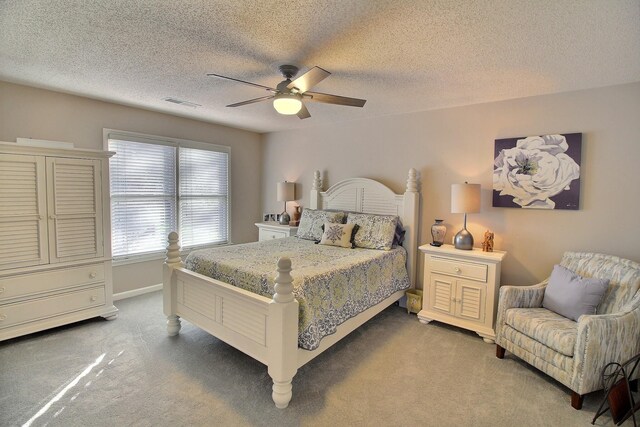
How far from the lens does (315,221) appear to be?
4.24 meters

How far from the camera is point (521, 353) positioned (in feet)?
8.36

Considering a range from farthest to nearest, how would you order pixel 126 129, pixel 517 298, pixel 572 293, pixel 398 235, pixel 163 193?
pixel 163 193 → pixel 126 129 → pixel 398 235 → pixel 517 298 → pixel 572 293

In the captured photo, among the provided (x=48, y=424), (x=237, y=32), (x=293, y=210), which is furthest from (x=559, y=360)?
(x=293, y=210)

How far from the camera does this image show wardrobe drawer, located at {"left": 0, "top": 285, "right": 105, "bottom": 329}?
9.42 ft

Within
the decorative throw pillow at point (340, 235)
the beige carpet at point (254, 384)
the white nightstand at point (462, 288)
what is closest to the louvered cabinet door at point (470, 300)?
the white nightstand at point (462, 288)

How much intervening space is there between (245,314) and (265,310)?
0.26m

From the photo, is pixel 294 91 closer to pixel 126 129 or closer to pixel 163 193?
pixel 126 129

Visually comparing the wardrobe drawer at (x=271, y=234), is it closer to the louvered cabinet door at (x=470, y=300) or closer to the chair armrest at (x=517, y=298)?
the louvered cabinet door at (x=470, y=300)

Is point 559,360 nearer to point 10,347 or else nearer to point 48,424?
point 48,424

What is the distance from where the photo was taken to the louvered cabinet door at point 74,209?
310cm

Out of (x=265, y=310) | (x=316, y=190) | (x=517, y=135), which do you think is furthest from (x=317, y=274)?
(x=517, y=135)

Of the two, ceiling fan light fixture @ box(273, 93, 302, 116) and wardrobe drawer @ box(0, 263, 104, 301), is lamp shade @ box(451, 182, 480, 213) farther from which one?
wardrobe drawer @ box(0, 263, 104, 301)

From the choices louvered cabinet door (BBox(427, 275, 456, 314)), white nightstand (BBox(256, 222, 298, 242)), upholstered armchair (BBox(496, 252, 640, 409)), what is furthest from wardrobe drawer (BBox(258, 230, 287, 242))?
upholstered armchair (BBox(496, 252, 640, 409))

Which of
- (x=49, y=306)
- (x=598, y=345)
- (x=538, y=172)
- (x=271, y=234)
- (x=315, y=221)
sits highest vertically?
(x=538, y=172)
